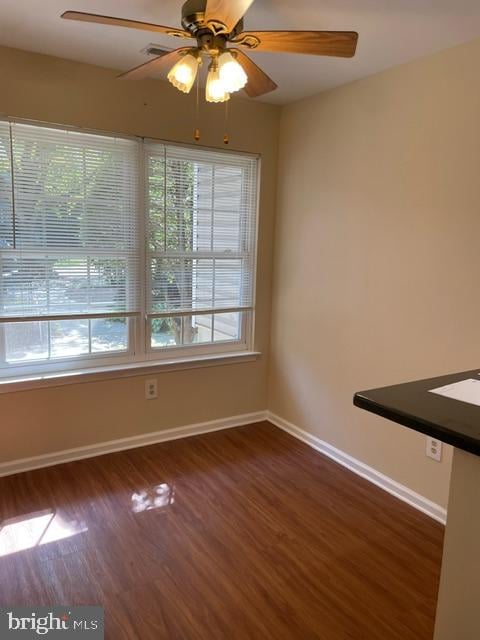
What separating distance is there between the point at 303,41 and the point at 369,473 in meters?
2.34

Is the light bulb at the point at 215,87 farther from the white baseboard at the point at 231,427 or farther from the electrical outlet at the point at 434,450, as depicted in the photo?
the white baseboard at the point at 231,427

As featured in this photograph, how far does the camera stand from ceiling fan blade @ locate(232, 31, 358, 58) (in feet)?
5.11

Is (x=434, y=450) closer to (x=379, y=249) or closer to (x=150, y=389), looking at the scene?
(x=379, y=249)

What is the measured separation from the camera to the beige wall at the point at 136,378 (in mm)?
2615

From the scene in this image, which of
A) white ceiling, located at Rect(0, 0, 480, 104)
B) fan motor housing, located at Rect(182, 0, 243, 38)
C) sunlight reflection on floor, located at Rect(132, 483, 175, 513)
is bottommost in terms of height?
sunlight reflection on floor, located at Rect(132, 483, 175, 513)

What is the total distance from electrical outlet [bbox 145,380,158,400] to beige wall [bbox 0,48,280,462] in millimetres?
37

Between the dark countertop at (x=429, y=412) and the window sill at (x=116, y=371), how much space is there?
1998 millimetres

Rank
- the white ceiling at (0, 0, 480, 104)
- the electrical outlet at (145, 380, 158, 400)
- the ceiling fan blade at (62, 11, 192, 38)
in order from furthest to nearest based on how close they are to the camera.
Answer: the electrical outlet at (145, 380, 158, 400)
the white ceiling at (0, 0, 480, 104)
the ceiling fan blade at (62, 11, 192, 38)

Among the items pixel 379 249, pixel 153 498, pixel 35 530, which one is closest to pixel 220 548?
pixel 153 498

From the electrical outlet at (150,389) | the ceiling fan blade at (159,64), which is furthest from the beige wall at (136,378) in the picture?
the ceiling fan blade at (159,64)

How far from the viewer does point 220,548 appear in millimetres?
2172

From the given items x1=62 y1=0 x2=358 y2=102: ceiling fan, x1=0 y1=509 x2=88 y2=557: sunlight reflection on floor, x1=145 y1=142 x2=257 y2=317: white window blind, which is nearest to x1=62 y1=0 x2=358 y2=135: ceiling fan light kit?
x1=62 y1=0 x2=358 y2=102: ceiling fan

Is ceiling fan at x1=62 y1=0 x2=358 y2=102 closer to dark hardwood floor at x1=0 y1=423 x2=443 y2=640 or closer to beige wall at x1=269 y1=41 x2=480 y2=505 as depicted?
beige wall at x1=269 y1=41 x2=480 y2=505

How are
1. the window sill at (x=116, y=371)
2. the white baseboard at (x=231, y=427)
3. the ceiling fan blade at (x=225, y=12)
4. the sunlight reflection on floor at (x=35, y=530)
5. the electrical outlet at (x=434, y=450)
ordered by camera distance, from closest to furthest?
the ceiling fan blade at (x=225, y=12) < the sunlight reflection on floor at (x=35, y=530) < the electrical outlet at (x=434, y=450) < the white baseboard at (x=231, y=427) < the window sill at (x=116, y=371)
